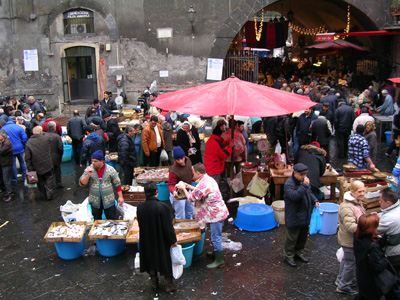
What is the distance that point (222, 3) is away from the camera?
53.5 ft

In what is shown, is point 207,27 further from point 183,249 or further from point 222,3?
point 183,249

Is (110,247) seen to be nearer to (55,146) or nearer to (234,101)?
(234,101)

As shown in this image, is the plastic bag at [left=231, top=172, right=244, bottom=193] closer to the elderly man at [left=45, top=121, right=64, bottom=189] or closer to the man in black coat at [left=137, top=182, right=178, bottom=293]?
the man in black coat at [left=137, top=182, right=178, bottom=293]

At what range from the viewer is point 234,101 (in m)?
6.86

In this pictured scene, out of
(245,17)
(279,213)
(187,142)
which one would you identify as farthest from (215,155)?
(245,17)

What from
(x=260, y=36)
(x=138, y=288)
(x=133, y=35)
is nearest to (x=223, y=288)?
(x=138, y=288)

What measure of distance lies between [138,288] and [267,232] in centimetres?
270

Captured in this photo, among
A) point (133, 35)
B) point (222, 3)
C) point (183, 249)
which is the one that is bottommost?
point (183, 249)

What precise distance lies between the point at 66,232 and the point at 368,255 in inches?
179

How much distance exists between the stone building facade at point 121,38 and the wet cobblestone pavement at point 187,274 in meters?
10.3

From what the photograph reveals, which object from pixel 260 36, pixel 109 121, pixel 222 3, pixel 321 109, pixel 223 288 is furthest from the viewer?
pixel 260 36

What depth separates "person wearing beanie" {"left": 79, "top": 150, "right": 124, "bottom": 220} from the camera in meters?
6.68

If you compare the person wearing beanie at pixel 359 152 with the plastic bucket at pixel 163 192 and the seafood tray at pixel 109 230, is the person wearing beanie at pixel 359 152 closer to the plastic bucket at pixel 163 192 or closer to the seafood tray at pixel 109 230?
the plastic bucket at pixel 163 192

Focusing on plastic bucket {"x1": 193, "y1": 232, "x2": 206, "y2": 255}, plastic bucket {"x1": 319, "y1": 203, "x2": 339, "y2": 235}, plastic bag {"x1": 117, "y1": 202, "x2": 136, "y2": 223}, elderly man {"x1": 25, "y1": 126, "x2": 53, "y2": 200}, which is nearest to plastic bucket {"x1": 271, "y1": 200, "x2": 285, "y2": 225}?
plastic bucket {"x1": 319, "y1": 203, "x2": 339, "y2": 235}
